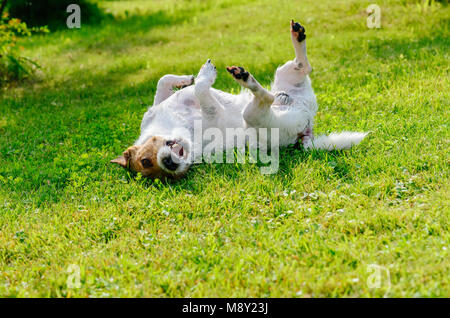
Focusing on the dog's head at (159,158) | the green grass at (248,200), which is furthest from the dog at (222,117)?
the green grass at (248,200)

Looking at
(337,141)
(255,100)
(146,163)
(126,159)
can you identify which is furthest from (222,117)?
(337,141)

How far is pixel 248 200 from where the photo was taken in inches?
144

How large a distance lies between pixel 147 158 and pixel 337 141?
1684mm

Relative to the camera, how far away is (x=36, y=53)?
954cm

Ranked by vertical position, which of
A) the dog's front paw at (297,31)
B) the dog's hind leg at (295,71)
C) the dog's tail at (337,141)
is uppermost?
the dog's front paw at (297,31)

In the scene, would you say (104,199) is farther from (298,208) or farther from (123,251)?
(298,208)

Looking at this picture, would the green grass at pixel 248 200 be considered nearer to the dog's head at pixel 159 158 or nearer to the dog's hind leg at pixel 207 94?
the dog's head at pixel 159 158

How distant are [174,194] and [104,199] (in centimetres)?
61

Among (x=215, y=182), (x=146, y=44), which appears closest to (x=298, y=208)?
(x=215, y=182)

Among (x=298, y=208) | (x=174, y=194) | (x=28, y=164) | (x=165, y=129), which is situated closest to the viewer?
(x=298, y=208)

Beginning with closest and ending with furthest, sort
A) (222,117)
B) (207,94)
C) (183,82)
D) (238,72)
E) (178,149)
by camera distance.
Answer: (238,72), (178,149), (207,94), (222,117), (183,82)

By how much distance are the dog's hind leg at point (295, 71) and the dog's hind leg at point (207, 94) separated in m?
0.66

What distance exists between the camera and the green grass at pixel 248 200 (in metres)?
2.77

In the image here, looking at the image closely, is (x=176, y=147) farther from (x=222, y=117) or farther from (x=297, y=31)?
(x=297, y=31)
